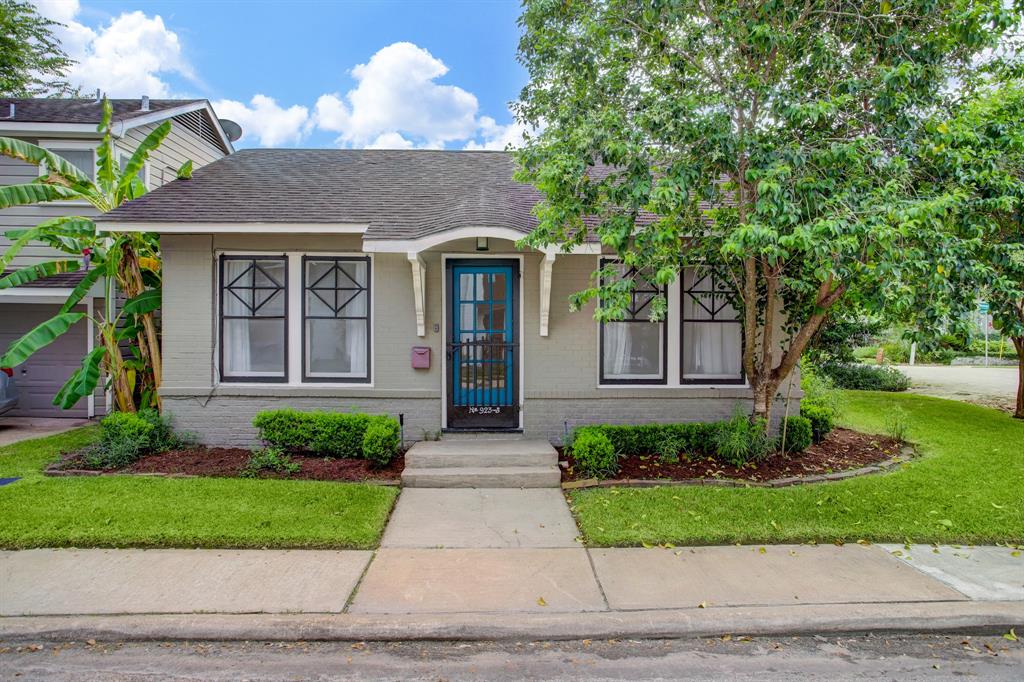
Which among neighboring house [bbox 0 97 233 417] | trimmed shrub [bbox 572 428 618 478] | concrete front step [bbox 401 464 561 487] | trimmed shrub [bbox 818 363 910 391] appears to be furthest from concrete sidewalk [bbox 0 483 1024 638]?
trimmed shrub [bbox 818 363 910 391]

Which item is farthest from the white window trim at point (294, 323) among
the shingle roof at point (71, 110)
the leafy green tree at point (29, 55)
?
the leafy green tree at point (29, 55)

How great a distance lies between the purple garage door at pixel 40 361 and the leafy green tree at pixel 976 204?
512 inches

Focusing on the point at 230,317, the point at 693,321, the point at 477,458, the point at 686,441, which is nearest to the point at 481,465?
the point at 477,458

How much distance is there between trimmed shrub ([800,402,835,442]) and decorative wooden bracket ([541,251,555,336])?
394 centimetres

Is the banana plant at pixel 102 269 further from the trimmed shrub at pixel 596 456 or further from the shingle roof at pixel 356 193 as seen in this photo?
the trimmed shrub at pixel 596 456

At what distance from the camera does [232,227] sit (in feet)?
23.7

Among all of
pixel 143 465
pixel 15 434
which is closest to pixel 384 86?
pixel 15 434

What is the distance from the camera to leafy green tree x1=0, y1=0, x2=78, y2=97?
1605 cm

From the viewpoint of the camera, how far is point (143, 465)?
676 centimetres

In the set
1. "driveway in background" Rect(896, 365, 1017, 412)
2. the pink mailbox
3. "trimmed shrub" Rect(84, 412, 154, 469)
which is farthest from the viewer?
"driveway in background" Rect(896, 365, 1017, 412)

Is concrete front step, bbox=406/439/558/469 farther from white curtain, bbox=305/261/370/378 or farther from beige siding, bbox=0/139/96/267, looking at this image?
beige siding, bbox=0/139/96/267

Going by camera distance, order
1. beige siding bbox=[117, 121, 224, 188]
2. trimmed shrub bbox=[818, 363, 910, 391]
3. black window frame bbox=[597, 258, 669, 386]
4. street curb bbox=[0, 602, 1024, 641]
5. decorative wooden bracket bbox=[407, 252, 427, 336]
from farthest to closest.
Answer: trimmed shrub bbox=[818, 363, 910, 391] < beige siding bbox=[117, 121, 224, 188] < black window frame bbox=[597, 258, 669, 386] < decorative wooden bracket bbox=[407, 252, 427, 336] < street curb bbox=[0, 602, 1024, 641]

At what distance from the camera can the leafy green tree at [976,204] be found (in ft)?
15.4

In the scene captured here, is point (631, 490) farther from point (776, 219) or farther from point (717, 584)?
point (776, 219)
